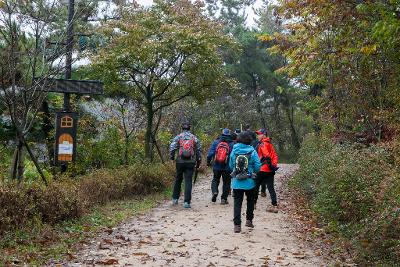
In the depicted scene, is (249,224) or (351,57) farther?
(351,57)

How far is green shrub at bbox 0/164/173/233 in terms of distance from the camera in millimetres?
7582

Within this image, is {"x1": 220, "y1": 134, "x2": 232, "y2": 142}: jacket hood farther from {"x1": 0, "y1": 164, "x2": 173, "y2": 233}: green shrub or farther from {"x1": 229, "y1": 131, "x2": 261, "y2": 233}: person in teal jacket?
{"x1": 229, "y1": 131, "x2": 261, "y2": 233}: person in teal jacket

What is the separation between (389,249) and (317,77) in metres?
12.0

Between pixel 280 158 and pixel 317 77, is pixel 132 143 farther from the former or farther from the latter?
pixel 280 158

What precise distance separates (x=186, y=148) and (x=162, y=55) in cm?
472

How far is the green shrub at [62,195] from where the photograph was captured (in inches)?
299

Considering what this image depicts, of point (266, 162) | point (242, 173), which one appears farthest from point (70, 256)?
point (266, 162)

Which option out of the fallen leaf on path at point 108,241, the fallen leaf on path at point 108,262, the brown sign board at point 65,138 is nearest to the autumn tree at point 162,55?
the brown sign board at point 65,138

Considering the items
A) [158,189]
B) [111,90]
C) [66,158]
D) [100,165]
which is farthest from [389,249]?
[111,90]

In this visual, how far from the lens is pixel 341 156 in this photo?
10414 mm

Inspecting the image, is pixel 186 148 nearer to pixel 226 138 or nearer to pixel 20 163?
pixel 226 138

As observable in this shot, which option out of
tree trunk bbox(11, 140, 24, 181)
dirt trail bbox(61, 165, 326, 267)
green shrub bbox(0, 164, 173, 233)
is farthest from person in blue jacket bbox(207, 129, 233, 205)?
tree trunk bbox(11, 140, 24, 181)

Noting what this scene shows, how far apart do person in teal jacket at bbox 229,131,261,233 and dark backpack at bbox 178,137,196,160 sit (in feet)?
8.66

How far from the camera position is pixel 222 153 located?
12.4 metres
